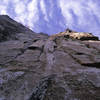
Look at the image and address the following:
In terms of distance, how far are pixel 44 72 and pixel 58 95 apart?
5.16 feet

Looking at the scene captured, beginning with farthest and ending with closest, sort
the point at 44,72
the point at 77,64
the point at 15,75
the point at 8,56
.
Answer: the point at 8,56, the point at 77,64, the point at 44,72, the point at 15,75

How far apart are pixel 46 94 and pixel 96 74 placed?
7.12 feet

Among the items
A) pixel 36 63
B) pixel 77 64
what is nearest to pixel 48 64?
pixel 36 63

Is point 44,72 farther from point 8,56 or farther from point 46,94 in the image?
point 8,56

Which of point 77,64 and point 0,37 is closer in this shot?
point 77,64

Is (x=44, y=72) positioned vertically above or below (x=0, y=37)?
below

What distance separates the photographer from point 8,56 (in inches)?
279

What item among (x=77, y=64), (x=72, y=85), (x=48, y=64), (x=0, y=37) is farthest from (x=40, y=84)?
(x=0, y=37)

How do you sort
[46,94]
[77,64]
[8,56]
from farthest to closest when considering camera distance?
[8,56] < [77,64] < [46,94]

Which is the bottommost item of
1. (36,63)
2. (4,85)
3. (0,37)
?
(4,85)

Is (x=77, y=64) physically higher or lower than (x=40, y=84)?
higher

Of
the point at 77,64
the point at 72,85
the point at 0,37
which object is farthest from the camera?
the point at 0,37

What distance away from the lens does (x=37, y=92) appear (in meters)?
3.43

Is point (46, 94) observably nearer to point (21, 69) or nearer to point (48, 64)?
point (21, 69)
